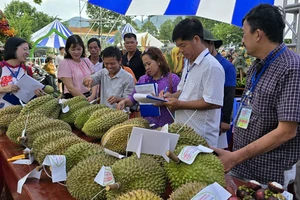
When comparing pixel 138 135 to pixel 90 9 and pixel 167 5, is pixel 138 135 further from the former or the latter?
pixel 90 9

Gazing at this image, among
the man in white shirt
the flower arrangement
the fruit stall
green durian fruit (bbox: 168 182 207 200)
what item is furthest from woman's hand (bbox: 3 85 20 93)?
green durian fruit (bbox: 168 182 207 200)

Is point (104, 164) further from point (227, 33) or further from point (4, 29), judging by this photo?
point (227, 33)

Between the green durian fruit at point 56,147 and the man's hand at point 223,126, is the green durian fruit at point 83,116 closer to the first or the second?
the green durian fruit at point 56,147

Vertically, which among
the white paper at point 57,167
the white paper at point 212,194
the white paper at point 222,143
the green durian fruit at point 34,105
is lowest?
the white paper at point 222,143

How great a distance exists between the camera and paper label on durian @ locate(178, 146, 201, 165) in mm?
1285

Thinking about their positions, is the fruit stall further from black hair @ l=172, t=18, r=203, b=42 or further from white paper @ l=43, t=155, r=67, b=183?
black hair @ l=172, t=18, r=203, b=42

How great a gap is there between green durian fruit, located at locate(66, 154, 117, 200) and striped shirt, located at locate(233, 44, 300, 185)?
0.90 metres

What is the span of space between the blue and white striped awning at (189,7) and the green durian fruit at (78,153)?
4081 millimetres

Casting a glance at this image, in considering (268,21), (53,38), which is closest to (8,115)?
(268,21)

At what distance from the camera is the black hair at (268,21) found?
1.58 meters

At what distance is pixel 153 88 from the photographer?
2.33m

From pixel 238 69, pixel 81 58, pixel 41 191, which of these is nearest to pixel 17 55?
pixel 81 58

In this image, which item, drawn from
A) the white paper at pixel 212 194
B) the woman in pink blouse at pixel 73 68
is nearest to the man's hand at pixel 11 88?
the woman in pink blouse at pixel 73 68

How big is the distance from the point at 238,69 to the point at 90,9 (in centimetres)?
4697
